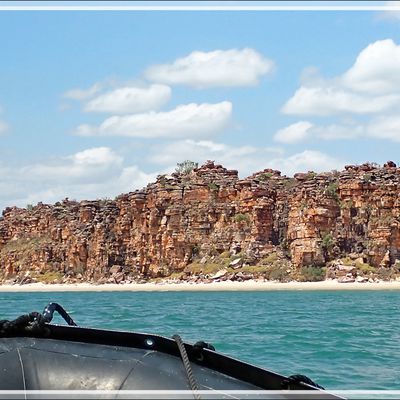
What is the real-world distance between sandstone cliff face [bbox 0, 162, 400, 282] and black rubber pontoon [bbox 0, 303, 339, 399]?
67.1 m

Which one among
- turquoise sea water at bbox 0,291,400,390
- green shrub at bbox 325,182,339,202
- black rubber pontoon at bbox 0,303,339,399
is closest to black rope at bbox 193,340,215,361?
black rubber pontoon at bbox 0,303,339,399

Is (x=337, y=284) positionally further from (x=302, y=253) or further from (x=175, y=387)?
(x=175, y=387)

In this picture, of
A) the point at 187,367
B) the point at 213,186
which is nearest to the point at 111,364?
the point at 187,367

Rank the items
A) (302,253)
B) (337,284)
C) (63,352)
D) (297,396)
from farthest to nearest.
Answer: (302,253), (337,284), (63,352), (297,396)

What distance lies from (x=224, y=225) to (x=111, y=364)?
7383cm

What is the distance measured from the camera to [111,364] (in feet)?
15.4

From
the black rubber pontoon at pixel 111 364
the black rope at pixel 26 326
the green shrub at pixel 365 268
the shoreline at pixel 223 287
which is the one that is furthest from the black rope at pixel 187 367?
the green shrub at pixel 365 268

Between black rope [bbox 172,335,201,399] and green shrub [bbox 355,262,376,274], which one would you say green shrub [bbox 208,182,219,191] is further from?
black rope [bbox 172,335,201,399]

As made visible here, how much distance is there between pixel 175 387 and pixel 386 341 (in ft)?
47.7

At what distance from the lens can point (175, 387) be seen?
437 centimetres

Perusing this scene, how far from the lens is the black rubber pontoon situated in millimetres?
4414

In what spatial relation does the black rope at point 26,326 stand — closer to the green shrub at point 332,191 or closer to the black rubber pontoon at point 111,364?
the black rubber pontoon at point 111,364

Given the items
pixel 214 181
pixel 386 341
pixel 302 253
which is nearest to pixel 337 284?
pixel 302 253

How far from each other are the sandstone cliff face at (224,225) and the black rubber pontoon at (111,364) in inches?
2641
